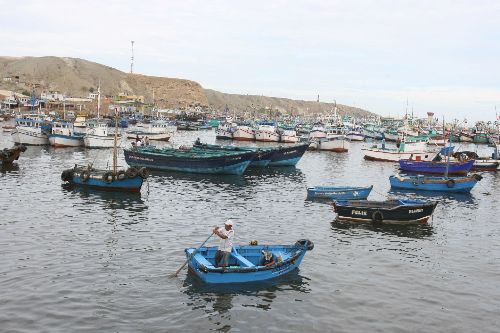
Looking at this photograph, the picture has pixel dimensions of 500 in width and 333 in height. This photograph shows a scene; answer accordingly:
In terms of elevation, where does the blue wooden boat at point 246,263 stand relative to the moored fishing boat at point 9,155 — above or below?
below

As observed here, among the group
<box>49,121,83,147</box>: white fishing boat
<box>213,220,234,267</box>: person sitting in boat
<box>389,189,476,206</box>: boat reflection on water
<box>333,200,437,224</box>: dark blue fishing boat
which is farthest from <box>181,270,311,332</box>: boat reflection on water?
<box>49,121,83,147</box>: white fishing boat

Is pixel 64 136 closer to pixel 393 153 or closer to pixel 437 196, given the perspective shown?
pixel 393 153

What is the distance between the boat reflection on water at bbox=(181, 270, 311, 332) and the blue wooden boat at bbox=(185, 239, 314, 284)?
0.88 ft

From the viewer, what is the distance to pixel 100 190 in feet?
133

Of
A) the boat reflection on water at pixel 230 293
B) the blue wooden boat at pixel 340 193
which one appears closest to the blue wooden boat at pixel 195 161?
the blue wooden boat at pixel 340 193

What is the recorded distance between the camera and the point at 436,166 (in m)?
58.7

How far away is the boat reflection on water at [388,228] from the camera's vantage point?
30531 millimetres

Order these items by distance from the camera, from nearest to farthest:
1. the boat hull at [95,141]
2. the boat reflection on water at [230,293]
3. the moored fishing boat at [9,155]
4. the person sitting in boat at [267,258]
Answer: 1. the boat reflection on water at [230,293]
2. the person sitting in boat at [267,258]
3. the moored fishing boat at [9,155]
4. the boat hull at [95,141]

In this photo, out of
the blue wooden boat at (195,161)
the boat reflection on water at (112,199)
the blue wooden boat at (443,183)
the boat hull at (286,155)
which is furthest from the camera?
the boat hull at (286,155)

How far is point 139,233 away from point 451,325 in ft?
57.3

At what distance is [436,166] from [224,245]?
1767 inches

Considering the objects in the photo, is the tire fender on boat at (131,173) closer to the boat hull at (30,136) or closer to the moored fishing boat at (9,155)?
the moored fishing boat at (9,155)

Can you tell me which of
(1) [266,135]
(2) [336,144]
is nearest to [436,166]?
(2) [336,144]

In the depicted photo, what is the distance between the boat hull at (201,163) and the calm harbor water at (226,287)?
10048 mm
